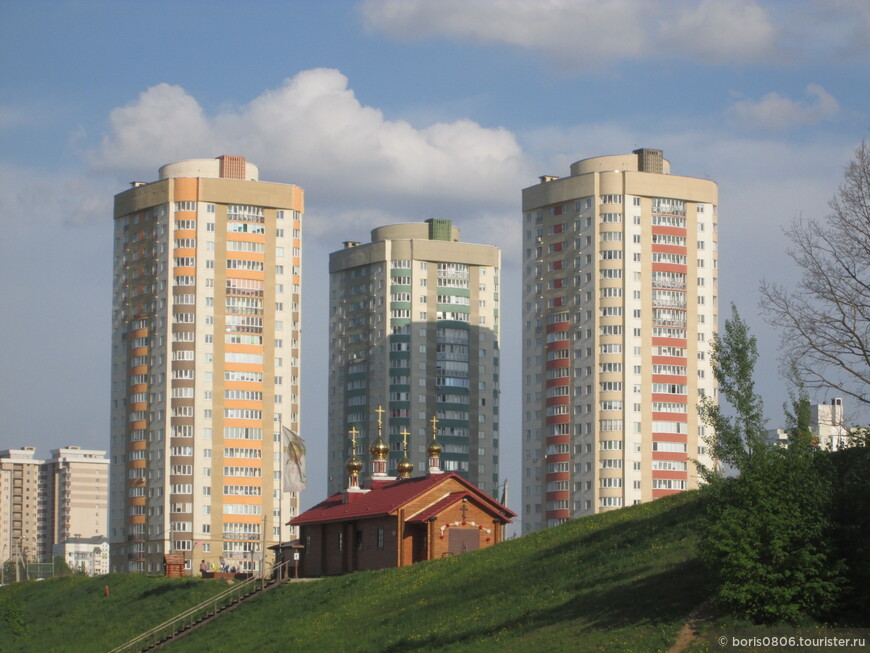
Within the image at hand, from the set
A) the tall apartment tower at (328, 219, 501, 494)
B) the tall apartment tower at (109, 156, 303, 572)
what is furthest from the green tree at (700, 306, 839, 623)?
the tall apartment tower at (328, 219, 501, 494)

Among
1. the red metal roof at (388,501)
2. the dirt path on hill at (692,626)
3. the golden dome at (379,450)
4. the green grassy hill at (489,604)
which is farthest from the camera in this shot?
the golden dome at (379,450)

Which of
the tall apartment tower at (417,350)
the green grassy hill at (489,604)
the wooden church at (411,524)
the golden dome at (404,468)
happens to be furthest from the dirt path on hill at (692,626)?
the tall apartment tower at (417,350)

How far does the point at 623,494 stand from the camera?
505 ft

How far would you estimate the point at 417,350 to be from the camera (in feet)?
611

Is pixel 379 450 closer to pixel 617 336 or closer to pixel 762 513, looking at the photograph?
pixel 762 513

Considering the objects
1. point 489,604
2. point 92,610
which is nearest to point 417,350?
point 92,610

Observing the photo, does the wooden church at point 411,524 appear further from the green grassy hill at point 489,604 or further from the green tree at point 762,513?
the green tree at point 762,513

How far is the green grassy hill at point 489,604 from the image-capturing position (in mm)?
48406

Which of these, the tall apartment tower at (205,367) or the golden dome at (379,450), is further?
the tall apartment tower at (205,367)

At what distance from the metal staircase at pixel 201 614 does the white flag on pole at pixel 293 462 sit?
6.11m

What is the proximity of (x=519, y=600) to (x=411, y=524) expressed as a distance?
22.7 meters

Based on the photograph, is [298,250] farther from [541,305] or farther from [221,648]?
[221,648]

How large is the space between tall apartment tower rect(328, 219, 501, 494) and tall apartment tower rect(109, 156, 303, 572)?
27.1 m

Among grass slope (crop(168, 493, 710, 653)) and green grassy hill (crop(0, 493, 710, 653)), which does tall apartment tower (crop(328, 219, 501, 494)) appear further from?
grass slope (crop(168, 493, 710, 653))
